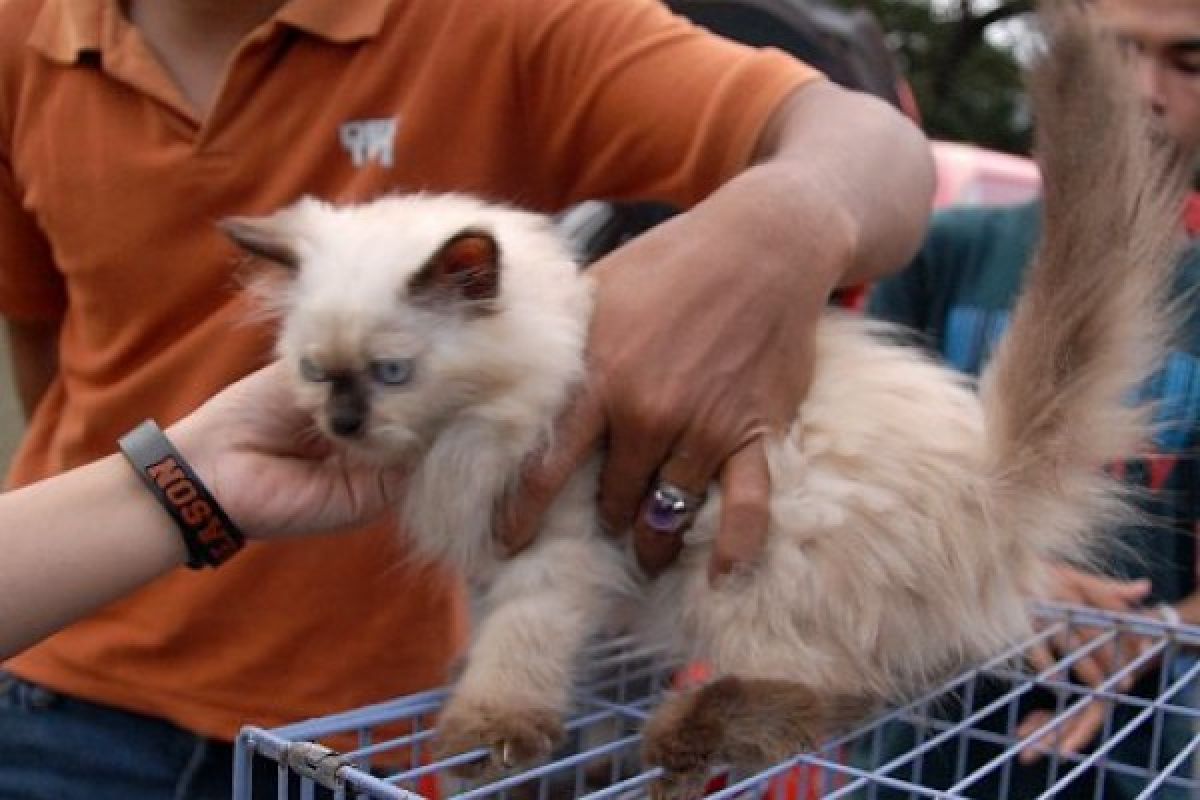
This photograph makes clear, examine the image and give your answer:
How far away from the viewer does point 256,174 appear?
1.23 meters

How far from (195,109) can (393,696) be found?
586mm

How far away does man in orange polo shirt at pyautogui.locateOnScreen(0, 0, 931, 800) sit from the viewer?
3.92 ft

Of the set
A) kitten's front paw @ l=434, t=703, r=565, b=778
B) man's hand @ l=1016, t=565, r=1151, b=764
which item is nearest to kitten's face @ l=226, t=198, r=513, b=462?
kitten's front paw @ l=434, t=703, r=565, b=778

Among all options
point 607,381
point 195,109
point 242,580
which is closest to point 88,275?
point 195,109

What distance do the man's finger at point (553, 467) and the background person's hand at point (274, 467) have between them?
12 centimetres

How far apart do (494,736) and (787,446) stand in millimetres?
304

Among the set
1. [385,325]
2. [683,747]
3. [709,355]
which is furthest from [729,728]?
[385,325]

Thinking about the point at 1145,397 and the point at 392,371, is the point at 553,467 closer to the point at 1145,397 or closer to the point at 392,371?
the point at 392,371

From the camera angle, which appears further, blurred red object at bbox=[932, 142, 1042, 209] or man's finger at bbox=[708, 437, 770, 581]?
blurred red object at bbox=[932, 142, 1042, 209]

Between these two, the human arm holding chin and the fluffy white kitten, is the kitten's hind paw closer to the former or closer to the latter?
the fluffy white kitten

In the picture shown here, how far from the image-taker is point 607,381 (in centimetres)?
96

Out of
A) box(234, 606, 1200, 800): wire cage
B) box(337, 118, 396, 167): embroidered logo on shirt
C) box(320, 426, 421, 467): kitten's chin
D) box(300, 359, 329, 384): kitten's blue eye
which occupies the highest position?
box(337, 118, 396, 167): embroidered logo on shirt

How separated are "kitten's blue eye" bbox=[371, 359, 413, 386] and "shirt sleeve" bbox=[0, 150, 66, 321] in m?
0.59

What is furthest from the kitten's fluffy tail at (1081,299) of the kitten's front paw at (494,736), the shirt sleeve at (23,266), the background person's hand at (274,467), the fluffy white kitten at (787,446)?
the shirt sleeve at (23,266)
